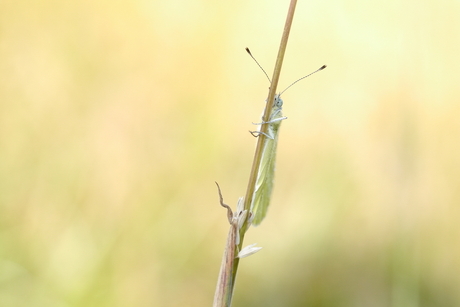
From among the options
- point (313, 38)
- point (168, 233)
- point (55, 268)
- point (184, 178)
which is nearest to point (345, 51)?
point (313, 38)

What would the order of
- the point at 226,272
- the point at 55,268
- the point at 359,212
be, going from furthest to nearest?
the point at 359,212, the point at 55,268, the point at 226,272

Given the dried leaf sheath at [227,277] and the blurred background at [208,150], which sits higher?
the dried leaf sheath at [227,277]

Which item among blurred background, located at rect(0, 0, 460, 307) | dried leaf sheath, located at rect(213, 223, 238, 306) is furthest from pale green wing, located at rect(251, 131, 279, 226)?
blurred background, located at rect(0, 0, 460, 307)

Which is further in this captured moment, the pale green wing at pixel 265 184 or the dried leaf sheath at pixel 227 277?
the pale green wing at pixel 265 184

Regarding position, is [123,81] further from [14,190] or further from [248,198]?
[248,198]

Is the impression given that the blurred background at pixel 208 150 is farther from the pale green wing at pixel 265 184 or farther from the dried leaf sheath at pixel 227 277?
the dried leaf sheath at pixel 227 277

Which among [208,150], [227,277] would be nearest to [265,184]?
[227,277]

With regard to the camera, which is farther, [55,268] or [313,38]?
[313,38]

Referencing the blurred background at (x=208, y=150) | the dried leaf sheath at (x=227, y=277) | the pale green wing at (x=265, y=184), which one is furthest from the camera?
the blurred background at (x=208, y=150)

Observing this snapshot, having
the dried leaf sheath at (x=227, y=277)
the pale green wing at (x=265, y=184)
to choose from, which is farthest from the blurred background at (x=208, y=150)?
the dried leaf sheath at (x=227, y=277)
